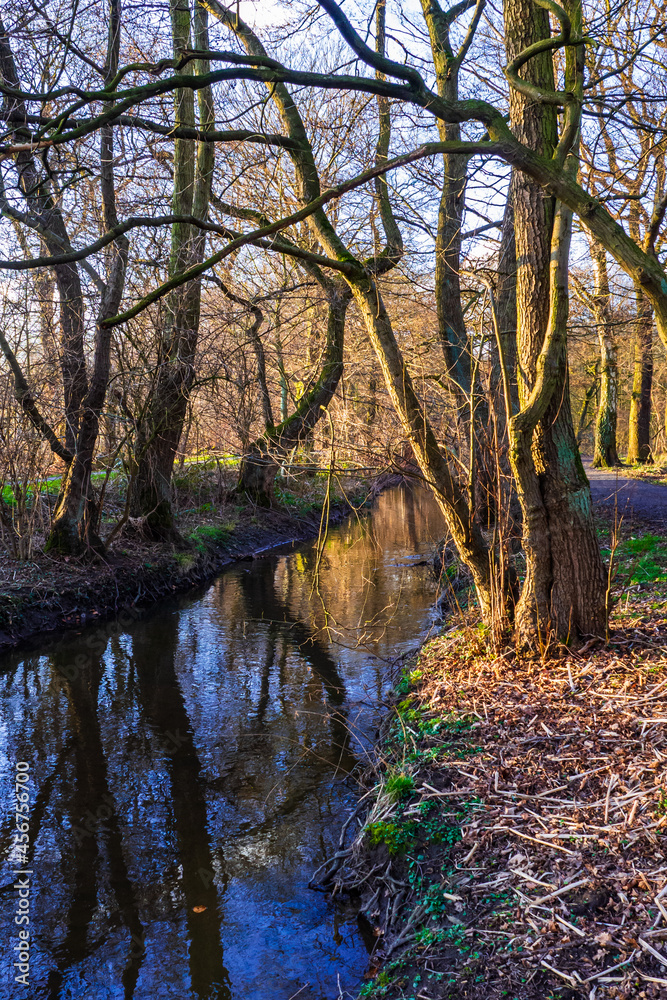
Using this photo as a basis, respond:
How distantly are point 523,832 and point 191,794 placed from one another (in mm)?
2951

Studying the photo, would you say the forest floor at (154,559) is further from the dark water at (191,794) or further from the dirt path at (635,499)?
the dirt path at (635,499)

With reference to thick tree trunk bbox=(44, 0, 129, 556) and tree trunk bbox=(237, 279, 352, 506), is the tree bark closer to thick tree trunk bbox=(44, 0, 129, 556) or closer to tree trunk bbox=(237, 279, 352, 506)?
tree trunk bbox=(237, 279, 352, 506)

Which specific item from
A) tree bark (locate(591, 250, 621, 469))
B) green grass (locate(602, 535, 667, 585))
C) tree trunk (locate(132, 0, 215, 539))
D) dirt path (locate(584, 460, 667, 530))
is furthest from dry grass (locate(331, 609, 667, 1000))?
tree bark (locate(591, 250, 621, 469))

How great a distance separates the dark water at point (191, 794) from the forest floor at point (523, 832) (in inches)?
19.1

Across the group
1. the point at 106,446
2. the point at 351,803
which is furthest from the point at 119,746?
the point at 106,446

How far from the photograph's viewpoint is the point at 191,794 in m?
5.68

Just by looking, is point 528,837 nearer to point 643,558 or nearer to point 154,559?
point 643,558

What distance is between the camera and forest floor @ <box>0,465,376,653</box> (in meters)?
9.88

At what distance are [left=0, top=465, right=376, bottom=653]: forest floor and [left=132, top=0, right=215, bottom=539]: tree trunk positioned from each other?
0.73m

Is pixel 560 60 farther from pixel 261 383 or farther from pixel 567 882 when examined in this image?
pixel 567 882

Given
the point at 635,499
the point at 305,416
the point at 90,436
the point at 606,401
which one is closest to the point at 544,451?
the point at 90,436

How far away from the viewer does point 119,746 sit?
6.58 meters

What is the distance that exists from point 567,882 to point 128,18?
10.7 metres

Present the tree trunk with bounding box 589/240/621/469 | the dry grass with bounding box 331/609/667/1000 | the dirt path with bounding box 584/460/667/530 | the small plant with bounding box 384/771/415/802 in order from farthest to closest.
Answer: the tree trunk with bounding box 589/240/621/469 < the dirt path with bounding box 584/460/667/530 < the small plant with bounding box 384/771/415/802 < the dry grass with bounding box 331/609/667/1000
